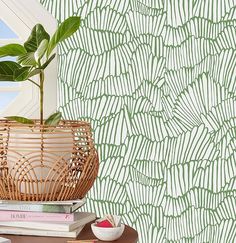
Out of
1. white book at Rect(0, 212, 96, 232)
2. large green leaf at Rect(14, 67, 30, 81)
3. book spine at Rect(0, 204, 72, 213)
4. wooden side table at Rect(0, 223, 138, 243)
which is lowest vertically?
wooden side table at Rect(0, 223, 138, 243)

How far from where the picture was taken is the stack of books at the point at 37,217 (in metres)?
1.76

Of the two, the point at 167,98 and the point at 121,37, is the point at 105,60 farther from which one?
the point at 167,98

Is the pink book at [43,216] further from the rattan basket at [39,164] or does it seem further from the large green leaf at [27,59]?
the large green leaf at [27,59]

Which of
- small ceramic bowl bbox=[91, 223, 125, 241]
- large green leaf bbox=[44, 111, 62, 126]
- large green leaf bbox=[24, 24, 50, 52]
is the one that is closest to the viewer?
small ceramic bowl bbox=[91, 223, 125, 241]

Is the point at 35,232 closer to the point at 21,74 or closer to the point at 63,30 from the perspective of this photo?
the point at 21,74

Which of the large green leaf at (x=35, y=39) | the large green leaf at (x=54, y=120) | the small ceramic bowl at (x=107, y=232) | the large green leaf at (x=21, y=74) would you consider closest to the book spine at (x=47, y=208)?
the small ceramic bowl at (x=107, y=232)

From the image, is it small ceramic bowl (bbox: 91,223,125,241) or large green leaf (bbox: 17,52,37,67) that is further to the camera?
large green leaf (bbox: 17,52,37,67)

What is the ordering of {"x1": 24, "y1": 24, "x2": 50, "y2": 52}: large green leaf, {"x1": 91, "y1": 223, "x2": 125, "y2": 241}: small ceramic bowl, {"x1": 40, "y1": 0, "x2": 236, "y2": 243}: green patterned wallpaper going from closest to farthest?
1. {"x1": 91, "y1": 223, "x2": 125, "y2": 241}: small ceramic bowl
2. {"x1": 24, "y1": 24, "x2": 50, "y2": 52}: large green leaf
3. {"x1": 40, "y1": 0, "x2": 236, "y2": 243}: green patterned wallpaper

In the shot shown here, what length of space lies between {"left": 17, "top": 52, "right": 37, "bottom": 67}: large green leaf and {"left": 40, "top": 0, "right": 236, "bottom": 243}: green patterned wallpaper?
63 cm

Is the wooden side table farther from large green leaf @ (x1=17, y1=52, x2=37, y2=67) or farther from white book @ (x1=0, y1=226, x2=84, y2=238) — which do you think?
large green leaf @ (x1=17, y1=52, x2=37, y2=67)

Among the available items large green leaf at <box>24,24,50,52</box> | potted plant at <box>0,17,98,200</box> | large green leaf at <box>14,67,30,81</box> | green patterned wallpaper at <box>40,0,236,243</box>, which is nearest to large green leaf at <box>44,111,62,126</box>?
potted plant at <box>0,17,98,200</box>

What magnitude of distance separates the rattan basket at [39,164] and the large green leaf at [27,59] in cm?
20

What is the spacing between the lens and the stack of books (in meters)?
1.76

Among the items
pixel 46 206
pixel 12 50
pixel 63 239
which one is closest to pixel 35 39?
pixel 12 50
